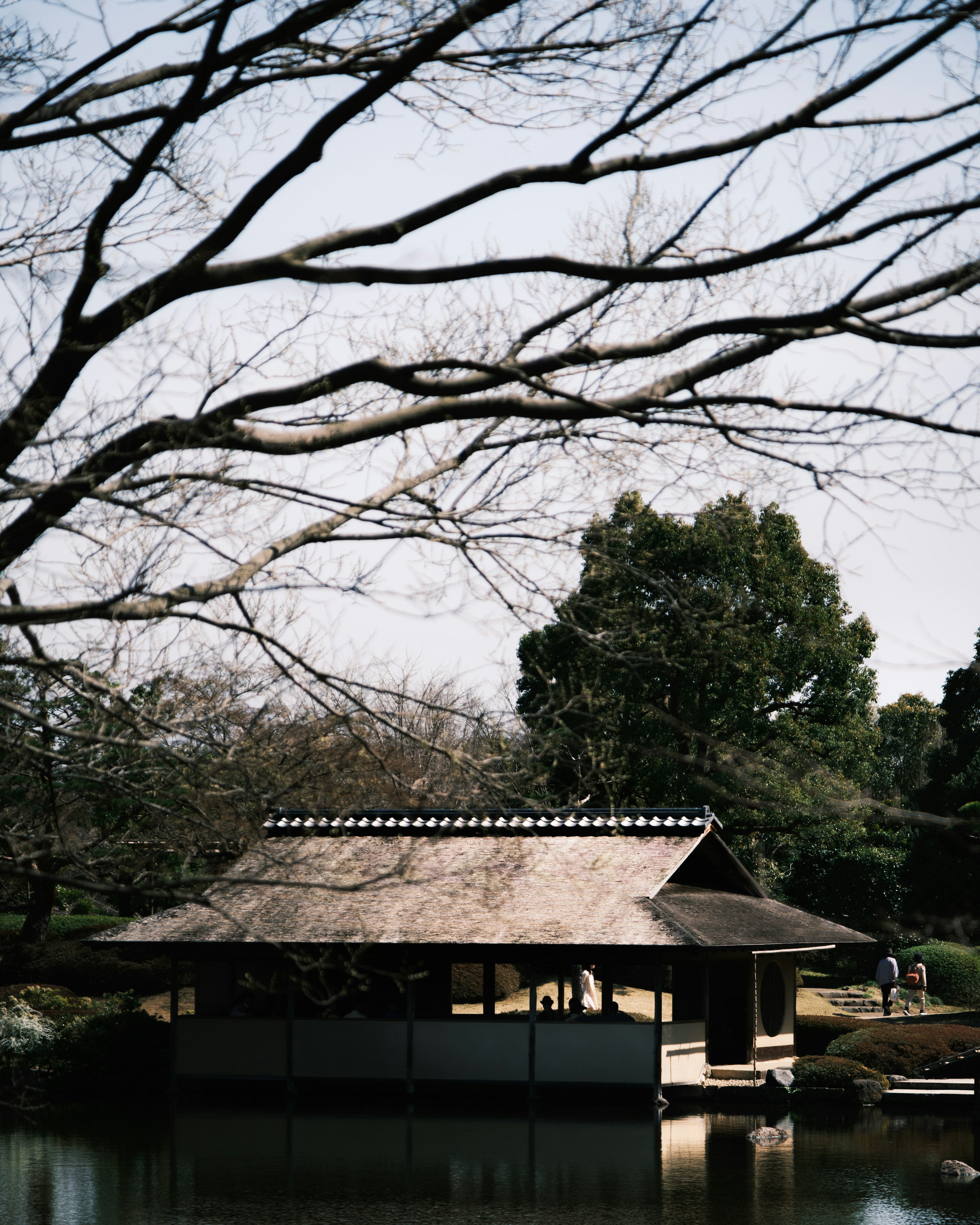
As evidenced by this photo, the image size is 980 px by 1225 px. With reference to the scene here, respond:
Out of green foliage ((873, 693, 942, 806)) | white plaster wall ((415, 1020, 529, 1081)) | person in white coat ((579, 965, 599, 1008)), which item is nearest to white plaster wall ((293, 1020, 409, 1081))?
white plaster wall ((415, 1020, 529, 1081))

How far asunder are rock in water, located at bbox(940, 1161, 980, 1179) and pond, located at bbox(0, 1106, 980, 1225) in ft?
0.51

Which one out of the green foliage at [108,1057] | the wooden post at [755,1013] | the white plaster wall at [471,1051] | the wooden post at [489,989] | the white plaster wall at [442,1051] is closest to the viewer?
the white plaster wall at [442,1051]

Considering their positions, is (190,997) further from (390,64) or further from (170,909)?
(390,64)

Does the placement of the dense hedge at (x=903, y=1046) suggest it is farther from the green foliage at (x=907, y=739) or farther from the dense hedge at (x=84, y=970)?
the green foliage at (x=907, y=739)

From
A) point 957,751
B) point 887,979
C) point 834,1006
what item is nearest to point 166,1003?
point 834,1006

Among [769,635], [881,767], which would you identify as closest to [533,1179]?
[769,635]

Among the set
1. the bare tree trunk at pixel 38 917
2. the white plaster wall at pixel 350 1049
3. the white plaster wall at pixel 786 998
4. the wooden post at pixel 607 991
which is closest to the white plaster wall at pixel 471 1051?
the white plaster wall at pixel 350 1049

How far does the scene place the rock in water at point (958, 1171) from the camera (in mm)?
16906

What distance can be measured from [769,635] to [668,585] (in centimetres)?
2599

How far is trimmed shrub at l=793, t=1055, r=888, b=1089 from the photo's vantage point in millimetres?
24109

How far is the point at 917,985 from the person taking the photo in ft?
108

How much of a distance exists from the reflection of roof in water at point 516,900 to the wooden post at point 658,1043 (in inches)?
44.3

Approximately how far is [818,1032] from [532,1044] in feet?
26.3

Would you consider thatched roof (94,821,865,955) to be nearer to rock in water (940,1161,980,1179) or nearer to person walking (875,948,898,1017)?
person walking (875,948,898,1017)
